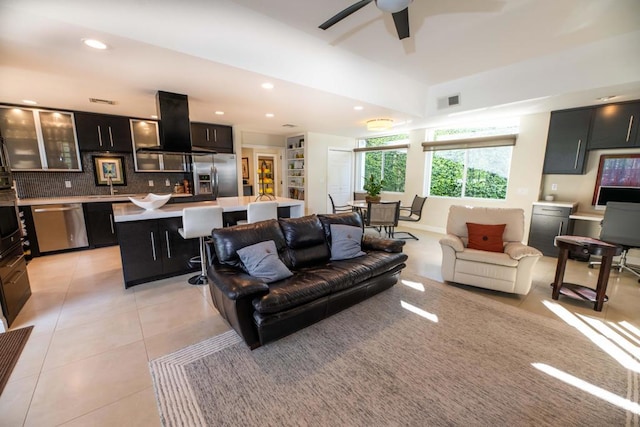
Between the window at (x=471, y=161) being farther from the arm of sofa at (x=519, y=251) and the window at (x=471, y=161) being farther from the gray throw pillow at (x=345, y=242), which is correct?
the gray throw pillow at (x=345, y=242)

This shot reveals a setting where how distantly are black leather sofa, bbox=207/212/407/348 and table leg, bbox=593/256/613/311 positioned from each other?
1969mm

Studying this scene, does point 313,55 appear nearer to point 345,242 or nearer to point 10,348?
point 345,242

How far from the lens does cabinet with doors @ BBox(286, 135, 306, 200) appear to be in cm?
733

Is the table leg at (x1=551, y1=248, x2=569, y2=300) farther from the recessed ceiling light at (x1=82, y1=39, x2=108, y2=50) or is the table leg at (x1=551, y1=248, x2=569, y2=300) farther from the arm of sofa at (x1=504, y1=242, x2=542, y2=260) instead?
the recessed ceiling light at (x1=82, y1=39, x2=108, y2=50)

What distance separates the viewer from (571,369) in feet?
6.11

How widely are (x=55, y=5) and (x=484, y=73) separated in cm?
529

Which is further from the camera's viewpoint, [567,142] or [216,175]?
[216,175]

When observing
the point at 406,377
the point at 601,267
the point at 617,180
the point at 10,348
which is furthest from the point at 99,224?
the point at 617,180

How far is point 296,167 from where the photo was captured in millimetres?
7648

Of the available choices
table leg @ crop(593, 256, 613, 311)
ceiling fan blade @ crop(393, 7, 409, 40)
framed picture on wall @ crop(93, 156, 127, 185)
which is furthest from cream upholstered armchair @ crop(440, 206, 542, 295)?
framed picture on wall @ crop(93, 156, 127, 185)

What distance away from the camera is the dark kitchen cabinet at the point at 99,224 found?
4.53m

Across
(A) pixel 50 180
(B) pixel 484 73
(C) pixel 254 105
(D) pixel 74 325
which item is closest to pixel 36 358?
(D) pixel 74 325

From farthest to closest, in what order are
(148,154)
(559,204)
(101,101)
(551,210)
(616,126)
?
(148,154), (551,210), (559,204), (101,101), (616,126)

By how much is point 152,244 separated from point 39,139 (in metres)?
3.32
